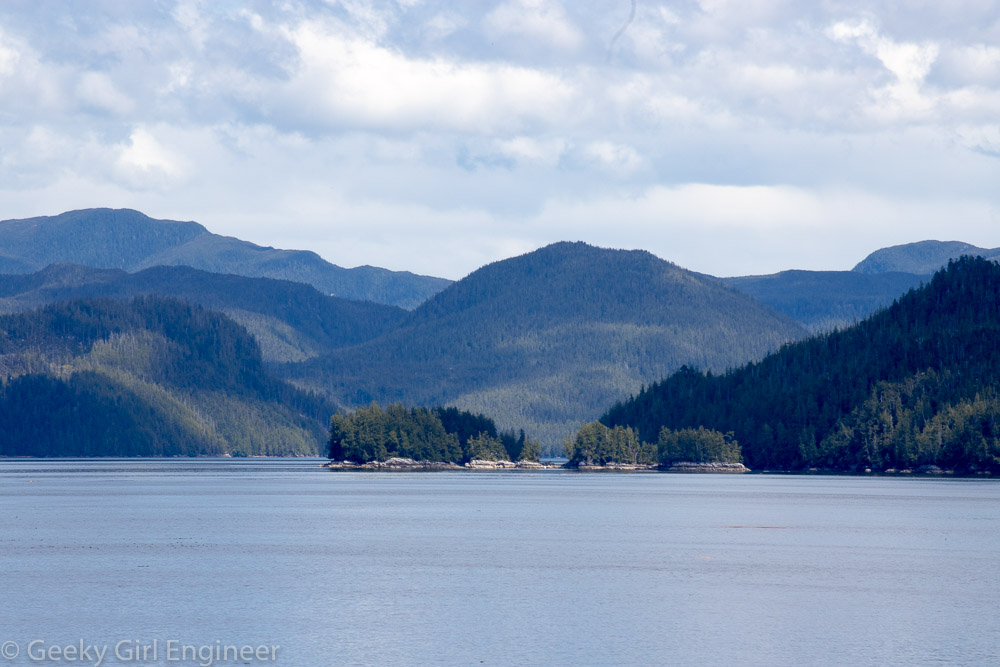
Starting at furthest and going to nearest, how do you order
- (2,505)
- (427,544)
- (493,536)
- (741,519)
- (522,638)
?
(2,505), (741,519), (493,536), (427,544), (522,638)

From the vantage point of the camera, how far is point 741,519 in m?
151

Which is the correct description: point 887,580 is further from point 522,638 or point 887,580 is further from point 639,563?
point 522,638

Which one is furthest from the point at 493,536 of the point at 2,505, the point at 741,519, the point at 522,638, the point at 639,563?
the point at 2,505

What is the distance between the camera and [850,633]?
7150 centimetres

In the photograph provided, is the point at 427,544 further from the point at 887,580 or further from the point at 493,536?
the point at 887,580

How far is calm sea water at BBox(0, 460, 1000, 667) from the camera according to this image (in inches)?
2640

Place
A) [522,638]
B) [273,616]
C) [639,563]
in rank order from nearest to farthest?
[522,638], [273,616], [639,563]

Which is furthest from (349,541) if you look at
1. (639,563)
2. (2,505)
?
(2,505)

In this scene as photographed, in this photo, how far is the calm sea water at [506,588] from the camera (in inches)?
2640

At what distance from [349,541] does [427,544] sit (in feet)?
23.6

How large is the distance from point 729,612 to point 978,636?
14027 mm

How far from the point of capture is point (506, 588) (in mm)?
88062

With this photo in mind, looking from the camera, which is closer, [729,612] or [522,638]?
[522,638]

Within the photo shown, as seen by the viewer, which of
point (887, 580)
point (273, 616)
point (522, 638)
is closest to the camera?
point (522, 638)
